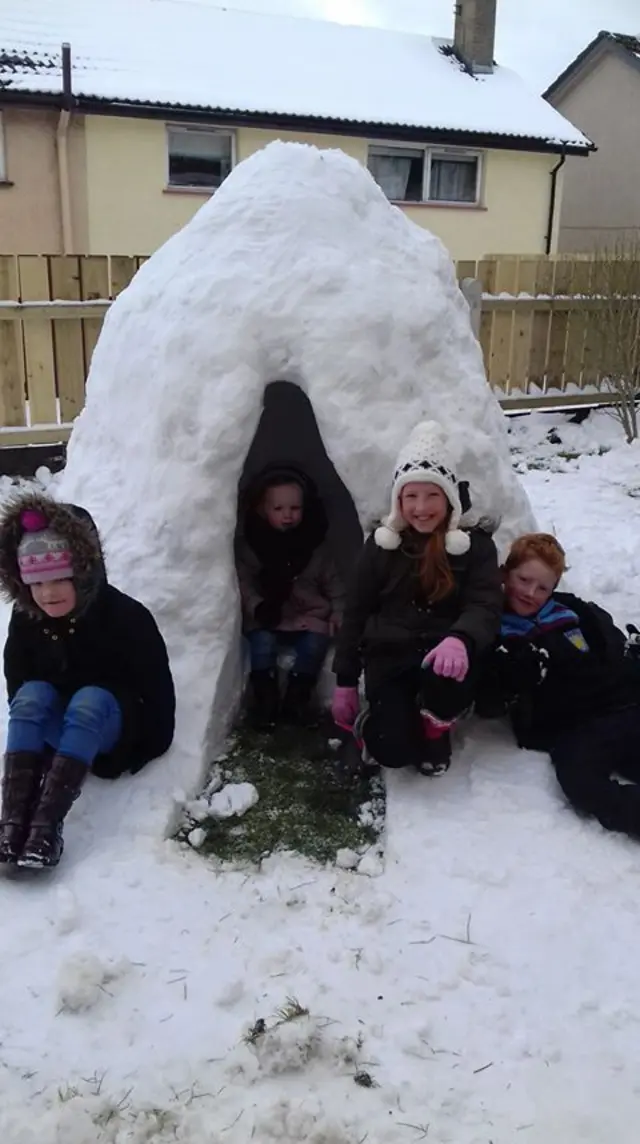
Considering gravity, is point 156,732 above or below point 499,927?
above

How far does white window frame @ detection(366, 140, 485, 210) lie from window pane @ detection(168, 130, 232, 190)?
2.04m

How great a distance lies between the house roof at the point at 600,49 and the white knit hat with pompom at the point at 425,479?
16.5 m

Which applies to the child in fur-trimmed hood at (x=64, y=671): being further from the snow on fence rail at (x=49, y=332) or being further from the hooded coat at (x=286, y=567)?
the snow on fence rail at (x=49, y=332)

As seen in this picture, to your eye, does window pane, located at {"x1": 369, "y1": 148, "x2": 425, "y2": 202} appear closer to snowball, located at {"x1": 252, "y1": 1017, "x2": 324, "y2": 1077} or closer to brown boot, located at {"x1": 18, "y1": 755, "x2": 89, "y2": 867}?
brown boot, located at {"x1": 18, "y1": 755, "x2": 89, "y2": 867}

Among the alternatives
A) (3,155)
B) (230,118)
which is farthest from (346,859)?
(230,118)

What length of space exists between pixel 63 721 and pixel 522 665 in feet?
4.62

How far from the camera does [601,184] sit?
1684 cm

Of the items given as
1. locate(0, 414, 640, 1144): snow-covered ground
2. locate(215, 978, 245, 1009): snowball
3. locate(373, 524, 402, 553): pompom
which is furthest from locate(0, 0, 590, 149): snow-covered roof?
locate(215, 978, 245, 1009): snowball

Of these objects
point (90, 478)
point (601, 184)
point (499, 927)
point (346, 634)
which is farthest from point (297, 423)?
point (601, 184)

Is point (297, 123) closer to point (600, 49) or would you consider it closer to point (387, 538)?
point (600, 49)

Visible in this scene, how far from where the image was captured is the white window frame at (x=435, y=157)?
12.8 metres

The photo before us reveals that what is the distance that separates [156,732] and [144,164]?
987 centimetres

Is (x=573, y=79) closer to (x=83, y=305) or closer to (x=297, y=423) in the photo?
(x=83, y=305)

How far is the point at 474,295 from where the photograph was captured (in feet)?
24.8
